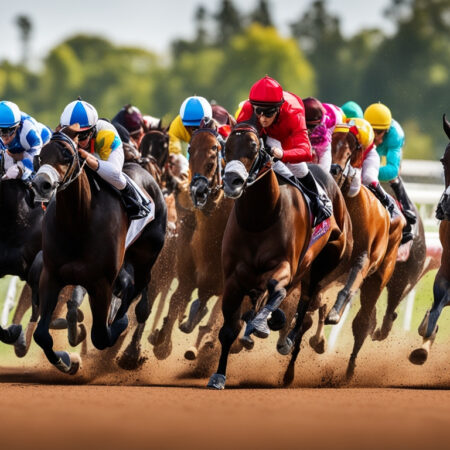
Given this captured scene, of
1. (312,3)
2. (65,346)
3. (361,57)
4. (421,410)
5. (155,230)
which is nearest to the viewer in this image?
(421,410)

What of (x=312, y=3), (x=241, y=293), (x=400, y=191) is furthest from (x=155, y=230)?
(x=312, y=3)

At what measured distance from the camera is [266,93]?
26.7ft

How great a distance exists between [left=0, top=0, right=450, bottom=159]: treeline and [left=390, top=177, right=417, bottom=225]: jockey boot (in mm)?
50342

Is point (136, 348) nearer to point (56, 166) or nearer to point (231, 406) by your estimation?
point (56, 166)

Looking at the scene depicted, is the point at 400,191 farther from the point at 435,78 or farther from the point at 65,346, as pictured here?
the point at 435,78

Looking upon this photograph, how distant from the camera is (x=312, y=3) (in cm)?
9125

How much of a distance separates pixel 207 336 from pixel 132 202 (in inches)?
69.9

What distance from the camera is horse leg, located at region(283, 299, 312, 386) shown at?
8.97 meters

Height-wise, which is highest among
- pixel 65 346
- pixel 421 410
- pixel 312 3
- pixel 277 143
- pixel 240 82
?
pixel 312 3

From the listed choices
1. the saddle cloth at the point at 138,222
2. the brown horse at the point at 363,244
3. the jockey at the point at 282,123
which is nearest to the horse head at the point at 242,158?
the jockey at the point at 282,123

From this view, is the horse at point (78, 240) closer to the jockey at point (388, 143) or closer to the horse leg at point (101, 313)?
the horse leg at point (101, 313)

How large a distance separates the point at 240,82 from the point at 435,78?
10783 mm

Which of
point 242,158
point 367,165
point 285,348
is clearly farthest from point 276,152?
point 367,165

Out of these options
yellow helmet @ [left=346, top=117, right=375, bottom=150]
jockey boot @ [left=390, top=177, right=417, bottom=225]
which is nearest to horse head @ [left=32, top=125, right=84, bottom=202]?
yellow helmet @ [left=346, top=117, right=375, bottom=150]
